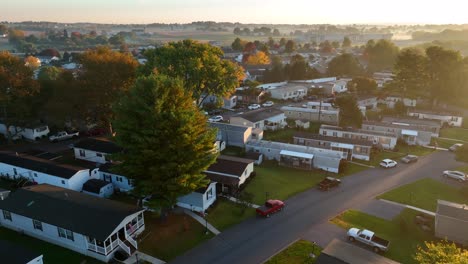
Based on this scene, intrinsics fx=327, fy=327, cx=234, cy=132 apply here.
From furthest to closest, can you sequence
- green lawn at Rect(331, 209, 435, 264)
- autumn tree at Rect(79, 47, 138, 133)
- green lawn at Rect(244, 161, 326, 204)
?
autumn tree at Rect(79, 47, 138, 133)
green lawn at Rect(244, 161, 326, 204)
green lawn at Rect(331, 209, 435, 264)

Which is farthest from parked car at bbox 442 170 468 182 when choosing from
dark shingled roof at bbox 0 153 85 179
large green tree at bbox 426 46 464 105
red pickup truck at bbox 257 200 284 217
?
dark shingled roof at bbox 0 153 85 179

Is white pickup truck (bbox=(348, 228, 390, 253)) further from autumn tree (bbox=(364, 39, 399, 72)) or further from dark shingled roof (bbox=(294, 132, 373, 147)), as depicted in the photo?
autumn tree (bbox=(364, 39, 399, 72))

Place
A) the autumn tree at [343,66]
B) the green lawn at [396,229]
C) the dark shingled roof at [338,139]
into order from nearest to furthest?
the green lawn at [396,229], the dark shingled roof at [338,139], the autumn tree at [343,66]

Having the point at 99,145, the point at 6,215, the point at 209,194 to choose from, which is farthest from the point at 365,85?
the point at 6,215

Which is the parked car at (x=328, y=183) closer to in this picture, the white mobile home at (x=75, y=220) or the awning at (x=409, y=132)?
the white mobile home at (x=75, y=220)

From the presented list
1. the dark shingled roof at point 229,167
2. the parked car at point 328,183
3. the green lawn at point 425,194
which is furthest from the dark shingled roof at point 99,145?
the green lawn at point 425,194

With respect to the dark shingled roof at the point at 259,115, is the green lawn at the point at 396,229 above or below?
below
